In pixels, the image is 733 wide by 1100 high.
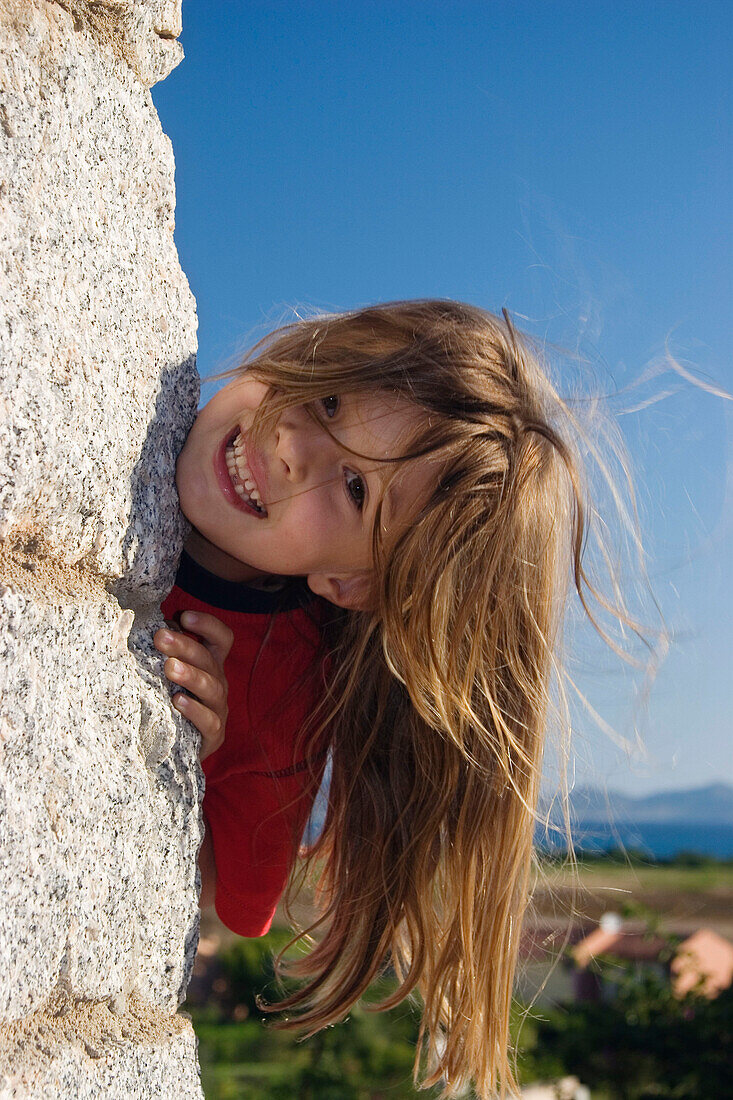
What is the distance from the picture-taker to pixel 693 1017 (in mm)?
6777

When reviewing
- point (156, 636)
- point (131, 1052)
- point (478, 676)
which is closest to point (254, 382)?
point (156, 636)

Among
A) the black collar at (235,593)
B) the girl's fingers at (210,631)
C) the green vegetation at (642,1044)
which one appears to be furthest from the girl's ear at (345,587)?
the green vegetation at (642,1044)

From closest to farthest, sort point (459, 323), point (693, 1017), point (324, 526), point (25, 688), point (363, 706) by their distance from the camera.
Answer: point (25, 688), point (324, 526), point (459, 323), point (363, 706), point (693, 1017)

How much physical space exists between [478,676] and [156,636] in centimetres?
→ 60

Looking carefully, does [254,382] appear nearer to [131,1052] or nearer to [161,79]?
[161,79]

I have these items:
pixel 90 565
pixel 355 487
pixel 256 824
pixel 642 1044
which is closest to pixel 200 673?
pixel 90 565

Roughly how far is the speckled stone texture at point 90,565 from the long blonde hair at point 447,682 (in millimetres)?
371

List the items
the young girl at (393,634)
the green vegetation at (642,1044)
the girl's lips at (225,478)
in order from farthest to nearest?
the green vegetation at (642,1044)
the young girl at (393,634)
the girl's lips at (225,478)

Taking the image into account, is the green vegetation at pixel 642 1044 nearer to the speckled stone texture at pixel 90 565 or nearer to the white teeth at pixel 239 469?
the white teeth at pixel 239 469

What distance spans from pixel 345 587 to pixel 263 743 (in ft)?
1.03

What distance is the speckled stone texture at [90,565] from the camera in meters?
0.86

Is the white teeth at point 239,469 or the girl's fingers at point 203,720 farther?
the white teeth at point 239,469

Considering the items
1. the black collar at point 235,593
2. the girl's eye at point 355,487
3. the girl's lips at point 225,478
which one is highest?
the girl's eye at point 355,487

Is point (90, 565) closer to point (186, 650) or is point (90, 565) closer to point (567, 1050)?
point (186, 650)
